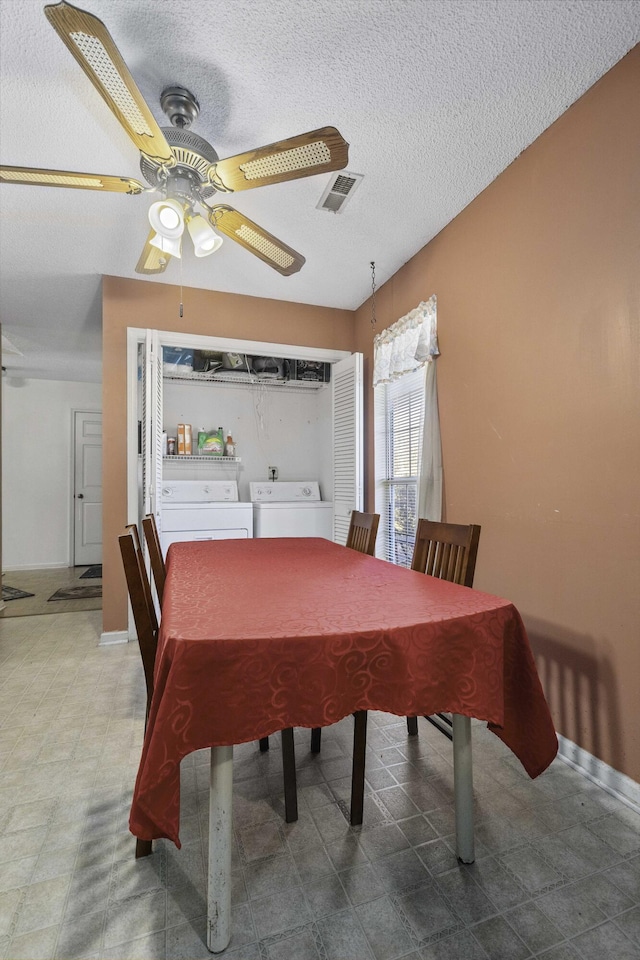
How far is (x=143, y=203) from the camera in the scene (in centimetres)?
243

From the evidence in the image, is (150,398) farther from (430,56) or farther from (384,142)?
(430,56)

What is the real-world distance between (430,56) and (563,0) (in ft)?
1.36

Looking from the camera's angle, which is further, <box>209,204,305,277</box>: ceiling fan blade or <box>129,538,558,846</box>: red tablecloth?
<box>209,204,305,277</box>: ceiling fan blade

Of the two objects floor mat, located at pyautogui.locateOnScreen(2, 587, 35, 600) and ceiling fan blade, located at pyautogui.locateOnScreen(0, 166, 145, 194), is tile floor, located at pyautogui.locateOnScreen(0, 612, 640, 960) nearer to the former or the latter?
ceiling fan blade, located at pyautogui.locateOnScreen(0, 166, 145, 194)

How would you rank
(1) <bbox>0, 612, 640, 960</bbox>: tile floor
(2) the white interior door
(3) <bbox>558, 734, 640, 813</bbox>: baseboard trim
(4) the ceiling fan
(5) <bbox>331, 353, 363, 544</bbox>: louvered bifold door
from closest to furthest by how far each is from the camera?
(1) <bbox>0, 612, 640, 960</bbox>: tile floor → (4) the ceiling fan → (3) <bbox>558, 734, 640, 813</bbox>: baseboard trim → (5) <bbox>331, 353, 363, 544</bbox>: louvered bifold door → (2) the white interior door

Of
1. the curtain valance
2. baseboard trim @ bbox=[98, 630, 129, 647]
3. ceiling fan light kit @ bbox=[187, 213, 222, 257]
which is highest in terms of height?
ceiling fan light kit @ bbox=[187, 213, 222, 257]

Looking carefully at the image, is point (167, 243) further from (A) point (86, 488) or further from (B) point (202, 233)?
(A) point (86, 488)

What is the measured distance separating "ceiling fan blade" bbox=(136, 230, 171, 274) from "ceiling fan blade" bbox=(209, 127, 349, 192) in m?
0.52

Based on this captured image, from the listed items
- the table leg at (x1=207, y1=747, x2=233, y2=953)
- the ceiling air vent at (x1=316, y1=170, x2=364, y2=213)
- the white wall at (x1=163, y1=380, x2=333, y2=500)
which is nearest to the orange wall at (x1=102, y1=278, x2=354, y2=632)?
the white wall at (x1=163, y1=380, x2=333, y2=500)

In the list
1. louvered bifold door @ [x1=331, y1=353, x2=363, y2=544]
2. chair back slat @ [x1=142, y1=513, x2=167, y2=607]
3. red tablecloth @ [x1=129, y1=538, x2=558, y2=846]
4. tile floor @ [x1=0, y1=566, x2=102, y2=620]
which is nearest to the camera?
red tablecloth @ [x1=129, y1=538, x2=558, y2=846]

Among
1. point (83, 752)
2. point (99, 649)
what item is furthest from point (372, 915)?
point (99, 649)

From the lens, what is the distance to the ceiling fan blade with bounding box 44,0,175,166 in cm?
111

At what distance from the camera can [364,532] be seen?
7.87ft

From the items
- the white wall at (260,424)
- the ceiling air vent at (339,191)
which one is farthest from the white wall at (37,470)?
the ceiling air vent at (339,191)
